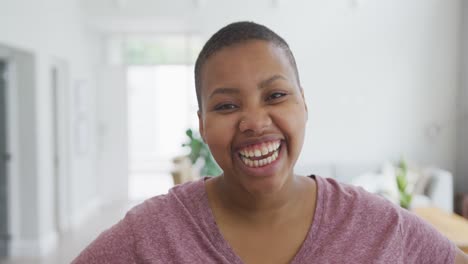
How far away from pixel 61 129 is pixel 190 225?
4580mm

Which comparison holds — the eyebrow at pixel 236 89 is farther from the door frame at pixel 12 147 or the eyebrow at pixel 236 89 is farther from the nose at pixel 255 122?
the door frame at pixel 12 147

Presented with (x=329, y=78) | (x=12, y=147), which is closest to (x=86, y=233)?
(x=12, y=147)

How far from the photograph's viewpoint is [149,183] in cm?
778

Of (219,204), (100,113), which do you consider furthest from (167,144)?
(219,204)

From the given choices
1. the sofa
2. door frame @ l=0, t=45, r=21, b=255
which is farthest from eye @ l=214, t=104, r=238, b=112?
door frame @ l=0, t=45, r=21, b=255

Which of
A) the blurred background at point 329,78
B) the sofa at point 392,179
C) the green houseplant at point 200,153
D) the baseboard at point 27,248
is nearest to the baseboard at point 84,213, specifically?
the blurred background at point 329,78

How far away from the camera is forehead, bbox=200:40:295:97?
0.79 metres

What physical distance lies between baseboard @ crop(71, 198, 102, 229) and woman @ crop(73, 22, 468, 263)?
475cm

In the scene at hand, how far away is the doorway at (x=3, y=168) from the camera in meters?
4.18

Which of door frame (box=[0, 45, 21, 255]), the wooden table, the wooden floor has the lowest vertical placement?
the wooden floor

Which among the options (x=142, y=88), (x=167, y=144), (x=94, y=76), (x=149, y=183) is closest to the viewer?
(x=94, y=76)

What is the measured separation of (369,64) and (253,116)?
513cm

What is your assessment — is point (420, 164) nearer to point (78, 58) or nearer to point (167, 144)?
point (78, 58)

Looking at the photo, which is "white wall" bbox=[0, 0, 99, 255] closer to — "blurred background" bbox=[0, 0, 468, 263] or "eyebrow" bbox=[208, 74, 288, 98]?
"blurred background" bbox=[0, 0, 468, 263]
